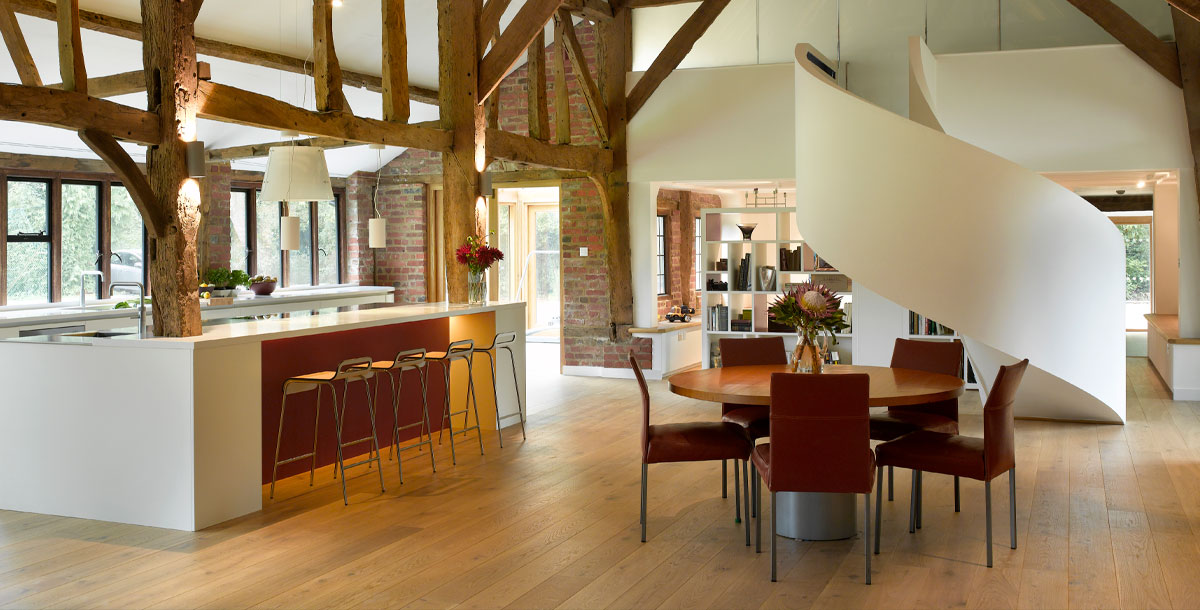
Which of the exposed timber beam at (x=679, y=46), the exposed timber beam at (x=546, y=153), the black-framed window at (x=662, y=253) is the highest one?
the exposed timber beam at (x=679, y=46)

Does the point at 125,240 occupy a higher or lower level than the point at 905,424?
higher

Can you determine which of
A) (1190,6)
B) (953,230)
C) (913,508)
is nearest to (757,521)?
(913,508)

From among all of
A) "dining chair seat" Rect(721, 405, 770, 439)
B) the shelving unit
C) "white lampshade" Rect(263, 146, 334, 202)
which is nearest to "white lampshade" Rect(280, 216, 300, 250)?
"white lampshade" Rect(263, 146, 334, 202)

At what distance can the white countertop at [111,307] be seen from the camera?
776 cm

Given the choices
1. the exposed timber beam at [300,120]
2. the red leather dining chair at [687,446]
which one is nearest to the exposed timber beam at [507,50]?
the exposed timber beam at [300,120]

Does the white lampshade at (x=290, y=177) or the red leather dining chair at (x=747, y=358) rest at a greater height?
the white lampshade at (x=290, y=177)

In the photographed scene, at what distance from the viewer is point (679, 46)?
10.1 metres

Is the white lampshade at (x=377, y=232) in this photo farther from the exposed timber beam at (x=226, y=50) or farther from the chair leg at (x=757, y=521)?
the chair leg at (x=757, y=521)

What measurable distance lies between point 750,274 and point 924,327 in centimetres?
175

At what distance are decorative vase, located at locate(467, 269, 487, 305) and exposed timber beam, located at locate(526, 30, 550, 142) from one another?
6.85 feet

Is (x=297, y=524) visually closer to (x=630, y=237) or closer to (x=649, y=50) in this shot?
(x=630, y=237)

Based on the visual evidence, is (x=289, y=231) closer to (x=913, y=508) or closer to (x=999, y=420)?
(x=913, y=508)

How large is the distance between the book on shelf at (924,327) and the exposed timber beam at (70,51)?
7261 mm

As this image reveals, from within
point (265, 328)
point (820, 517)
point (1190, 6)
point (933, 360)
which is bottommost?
point (820, 517)
